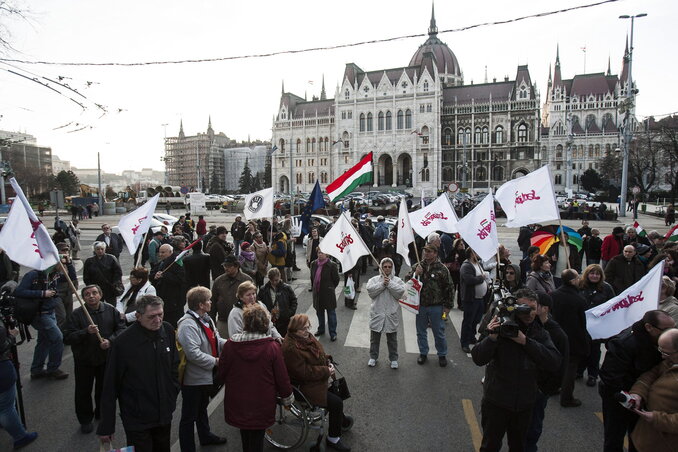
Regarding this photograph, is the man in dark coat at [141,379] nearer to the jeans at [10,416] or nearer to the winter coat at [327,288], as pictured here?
the jeans at [10,416]

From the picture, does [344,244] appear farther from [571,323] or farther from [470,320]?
[571,323]

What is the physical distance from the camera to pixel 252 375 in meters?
3.36

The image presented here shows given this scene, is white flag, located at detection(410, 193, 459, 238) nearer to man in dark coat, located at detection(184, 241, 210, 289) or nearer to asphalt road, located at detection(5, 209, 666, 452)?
asphalt road, located at detection(5, 209, 666, 452)

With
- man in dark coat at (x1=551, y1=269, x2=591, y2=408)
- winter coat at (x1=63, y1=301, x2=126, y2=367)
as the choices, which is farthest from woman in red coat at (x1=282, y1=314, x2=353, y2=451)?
man in dark coat at (x1=551, y1=269, x2=591, y2=408)

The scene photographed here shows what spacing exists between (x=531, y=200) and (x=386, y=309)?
3174 millimetres

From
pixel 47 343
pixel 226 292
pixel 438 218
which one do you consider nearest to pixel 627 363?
pixel 226 292

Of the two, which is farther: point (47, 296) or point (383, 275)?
point (383, 275)

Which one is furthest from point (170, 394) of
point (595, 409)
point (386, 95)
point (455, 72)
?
point (455, 72)

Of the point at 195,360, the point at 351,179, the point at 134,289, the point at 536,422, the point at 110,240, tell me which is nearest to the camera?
the point at 195,360

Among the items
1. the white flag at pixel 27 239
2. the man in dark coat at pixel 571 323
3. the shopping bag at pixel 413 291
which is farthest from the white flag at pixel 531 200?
the white flag at pixel 27 239

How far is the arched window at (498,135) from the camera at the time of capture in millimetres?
79869

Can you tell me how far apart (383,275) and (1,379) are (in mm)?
4313

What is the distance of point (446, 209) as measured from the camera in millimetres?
9672

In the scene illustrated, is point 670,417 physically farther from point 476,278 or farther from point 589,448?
point 476,278
